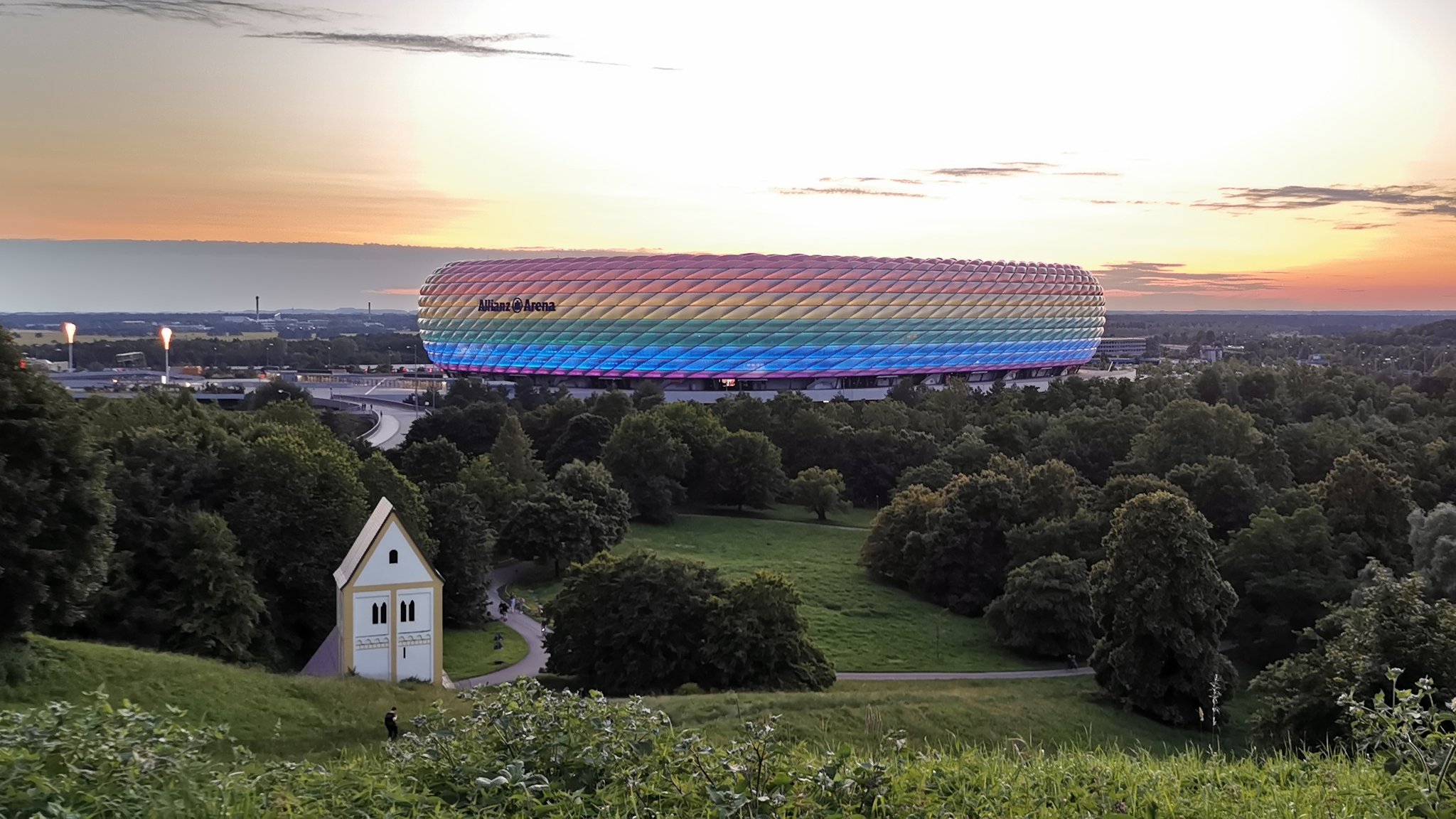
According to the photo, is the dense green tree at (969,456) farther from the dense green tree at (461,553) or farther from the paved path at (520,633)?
the dense green tree at (461,553)

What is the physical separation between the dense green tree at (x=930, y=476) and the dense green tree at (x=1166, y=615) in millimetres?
22562

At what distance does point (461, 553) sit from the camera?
33.2 metres

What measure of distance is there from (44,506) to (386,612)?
7.65 m

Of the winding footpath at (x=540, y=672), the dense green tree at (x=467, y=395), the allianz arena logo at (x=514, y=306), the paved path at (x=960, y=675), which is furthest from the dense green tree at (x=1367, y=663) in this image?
the allianz arena logo at (x=514, y=306)

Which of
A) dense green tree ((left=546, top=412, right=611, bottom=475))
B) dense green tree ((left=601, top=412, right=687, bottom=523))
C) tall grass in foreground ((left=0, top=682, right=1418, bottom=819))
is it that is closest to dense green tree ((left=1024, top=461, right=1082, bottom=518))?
dense green tree ((left=601, top=412, right=687, bottom=523))

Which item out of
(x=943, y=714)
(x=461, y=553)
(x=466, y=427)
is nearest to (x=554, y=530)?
(x=461, y=553)

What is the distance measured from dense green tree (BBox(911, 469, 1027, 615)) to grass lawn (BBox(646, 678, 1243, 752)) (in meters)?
10.0

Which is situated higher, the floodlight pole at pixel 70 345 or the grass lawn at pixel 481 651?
the floodlight pole at pixel 70 345

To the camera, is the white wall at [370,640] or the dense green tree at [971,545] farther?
the dense green tree at [971,545]

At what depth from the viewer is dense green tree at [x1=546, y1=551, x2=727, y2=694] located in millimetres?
23969

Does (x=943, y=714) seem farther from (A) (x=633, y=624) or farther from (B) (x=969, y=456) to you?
(B) (x=969, y=456)

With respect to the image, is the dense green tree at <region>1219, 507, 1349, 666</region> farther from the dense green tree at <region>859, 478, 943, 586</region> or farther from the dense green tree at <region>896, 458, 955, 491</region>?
the dense green tree at <region>896, 458, 955, 491</region>

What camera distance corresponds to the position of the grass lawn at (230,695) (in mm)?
15508

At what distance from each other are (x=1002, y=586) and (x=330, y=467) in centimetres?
2343
